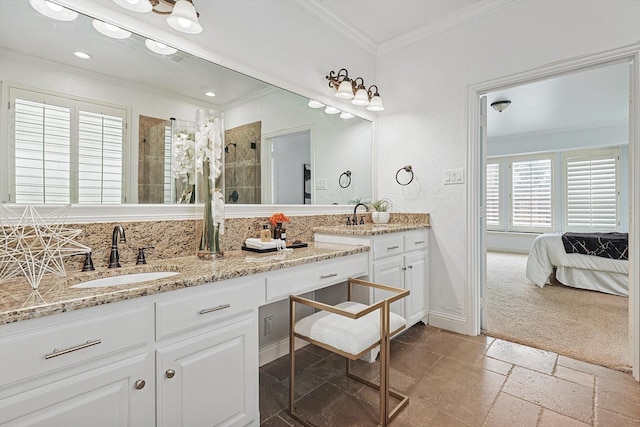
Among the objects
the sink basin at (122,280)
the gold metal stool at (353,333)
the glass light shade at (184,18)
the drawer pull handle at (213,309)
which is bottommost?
the gold metal stool at (353,333)

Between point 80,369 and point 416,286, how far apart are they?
235 cm

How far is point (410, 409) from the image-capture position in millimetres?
1690

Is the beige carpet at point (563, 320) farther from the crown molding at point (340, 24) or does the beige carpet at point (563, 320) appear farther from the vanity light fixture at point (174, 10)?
the vanity light fixture at point (174, 10)

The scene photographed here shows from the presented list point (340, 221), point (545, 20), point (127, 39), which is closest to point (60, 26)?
point (127, 39)

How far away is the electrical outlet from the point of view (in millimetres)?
2184

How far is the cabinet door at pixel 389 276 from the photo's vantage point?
2229mm

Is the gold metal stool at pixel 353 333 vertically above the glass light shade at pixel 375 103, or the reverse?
the glass light shade at pixel 375 103

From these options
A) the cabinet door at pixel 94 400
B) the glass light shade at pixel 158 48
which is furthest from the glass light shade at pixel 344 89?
the cabinet door at pixel 94 400

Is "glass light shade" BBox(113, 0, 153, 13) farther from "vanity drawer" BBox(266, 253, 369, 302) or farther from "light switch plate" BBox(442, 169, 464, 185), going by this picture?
"light switch plate" BBox(442, 169, 464, 185)

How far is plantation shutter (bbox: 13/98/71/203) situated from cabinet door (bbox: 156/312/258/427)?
87 centimetres

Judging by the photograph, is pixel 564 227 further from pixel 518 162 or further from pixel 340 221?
pixel 340 221

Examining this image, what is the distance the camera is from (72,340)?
3.06 feet

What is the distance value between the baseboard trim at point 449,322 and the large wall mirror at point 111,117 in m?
1.80

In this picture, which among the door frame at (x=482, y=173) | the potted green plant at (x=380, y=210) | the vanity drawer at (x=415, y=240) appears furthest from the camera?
the potted green plant at (x=380, y=210)
